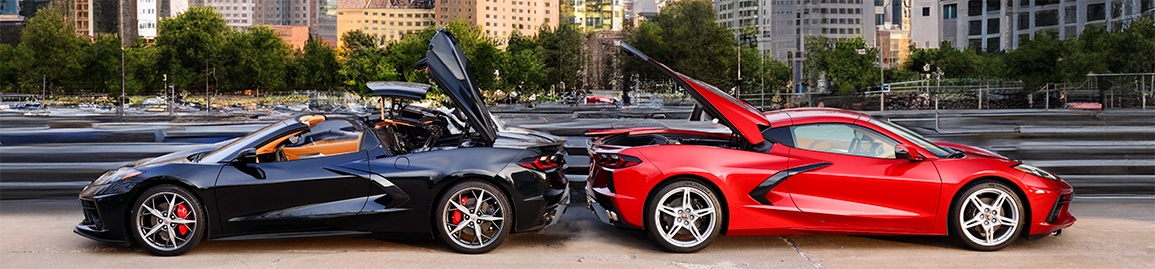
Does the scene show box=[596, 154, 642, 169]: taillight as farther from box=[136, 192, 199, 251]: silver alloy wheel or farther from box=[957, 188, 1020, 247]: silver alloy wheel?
box=[136, 192, 199, 251]: silver alloy wheel

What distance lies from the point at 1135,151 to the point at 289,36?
41.9ft

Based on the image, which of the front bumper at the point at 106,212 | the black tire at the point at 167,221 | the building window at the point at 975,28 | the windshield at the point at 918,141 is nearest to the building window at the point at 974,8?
the building window at the point at 975,28

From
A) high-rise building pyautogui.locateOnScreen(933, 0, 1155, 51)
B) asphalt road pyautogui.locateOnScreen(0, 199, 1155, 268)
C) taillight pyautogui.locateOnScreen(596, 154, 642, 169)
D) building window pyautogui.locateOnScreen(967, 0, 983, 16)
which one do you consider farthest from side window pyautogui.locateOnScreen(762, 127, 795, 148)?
building window pyautogui.locateOnScreen(967, 0, 983, 16)

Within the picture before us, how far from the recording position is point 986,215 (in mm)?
5820

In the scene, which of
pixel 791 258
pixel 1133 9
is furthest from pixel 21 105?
pixel 1133 9

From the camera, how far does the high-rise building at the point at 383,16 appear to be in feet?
46.3

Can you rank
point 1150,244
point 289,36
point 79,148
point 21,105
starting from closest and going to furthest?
point 1150,244 → point 79,148 → point 21,105 → point 289,36

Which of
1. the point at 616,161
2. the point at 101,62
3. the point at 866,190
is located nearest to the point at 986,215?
the point at 866,190

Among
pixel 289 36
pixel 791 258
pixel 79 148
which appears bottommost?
pixel 791 258

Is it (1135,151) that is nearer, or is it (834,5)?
(1135,151)

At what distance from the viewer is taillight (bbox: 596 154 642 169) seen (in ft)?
19.6

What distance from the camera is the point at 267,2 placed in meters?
12.8

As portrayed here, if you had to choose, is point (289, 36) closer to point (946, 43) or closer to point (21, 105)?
point (21, 105)

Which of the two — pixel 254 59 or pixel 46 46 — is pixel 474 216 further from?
pixel 46 46
